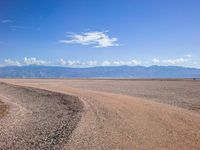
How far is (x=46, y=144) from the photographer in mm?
16266

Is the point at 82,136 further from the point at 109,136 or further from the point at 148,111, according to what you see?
the point at 148,111

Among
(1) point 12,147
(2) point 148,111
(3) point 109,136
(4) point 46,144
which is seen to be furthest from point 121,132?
(2) point 148,111

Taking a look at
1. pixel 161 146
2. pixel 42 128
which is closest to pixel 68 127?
pixel 42 128

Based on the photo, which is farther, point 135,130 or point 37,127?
point 37,127

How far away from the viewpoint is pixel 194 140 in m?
16.9

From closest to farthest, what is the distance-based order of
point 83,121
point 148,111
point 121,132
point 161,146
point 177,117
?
point 161,146, point 121,132, point 83,121, point 177,117, point 148,111

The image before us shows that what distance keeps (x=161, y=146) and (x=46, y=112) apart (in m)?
13.8

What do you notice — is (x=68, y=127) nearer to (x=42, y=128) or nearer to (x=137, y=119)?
(x=42, y=128)

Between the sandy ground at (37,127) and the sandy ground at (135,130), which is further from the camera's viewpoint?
the sandy ground at (37,127)

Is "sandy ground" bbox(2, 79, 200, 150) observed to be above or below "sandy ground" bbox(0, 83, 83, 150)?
above

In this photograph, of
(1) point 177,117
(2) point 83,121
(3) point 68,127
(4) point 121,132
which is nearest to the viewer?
(4) point 121,132

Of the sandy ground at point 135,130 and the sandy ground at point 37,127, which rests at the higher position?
the sandy ground at point 135,130

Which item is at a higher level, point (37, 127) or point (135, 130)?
point (135, 130)

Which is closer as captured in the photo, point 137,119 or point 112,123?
point 112,123
